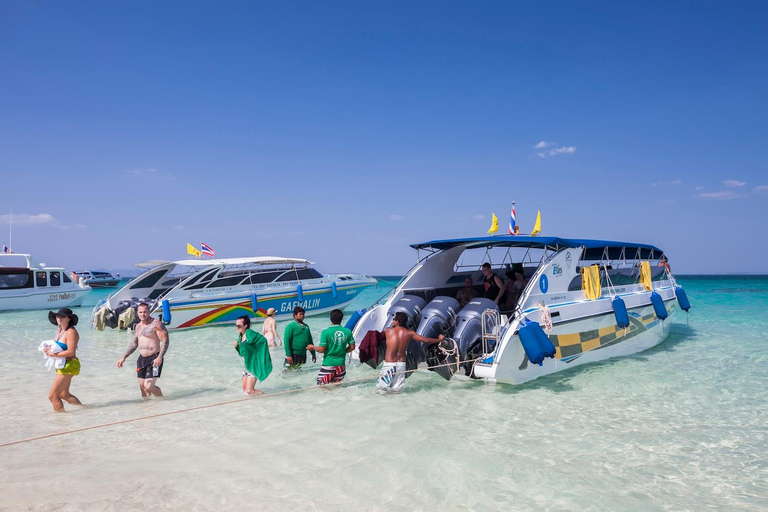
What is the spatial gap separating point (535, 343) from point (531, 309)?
2.07 ft

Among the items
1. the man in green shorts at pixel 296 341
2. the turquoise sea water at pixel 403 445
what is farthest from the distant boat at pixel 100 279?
the man in green shorts at pixel 296 341

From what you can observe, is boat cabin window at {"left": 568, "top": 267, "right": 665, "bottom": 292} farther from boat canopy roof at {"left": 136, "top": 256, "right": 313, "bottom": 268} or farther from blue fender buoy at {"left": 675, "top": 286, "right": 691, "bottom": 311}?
boat canopy roof at {"left": 136, "top": 256, "right": 313, "bottom": 268}

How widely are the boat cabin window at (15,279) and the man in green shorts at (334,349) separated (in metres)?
19.2

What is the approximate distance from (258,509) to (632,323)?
320 inches

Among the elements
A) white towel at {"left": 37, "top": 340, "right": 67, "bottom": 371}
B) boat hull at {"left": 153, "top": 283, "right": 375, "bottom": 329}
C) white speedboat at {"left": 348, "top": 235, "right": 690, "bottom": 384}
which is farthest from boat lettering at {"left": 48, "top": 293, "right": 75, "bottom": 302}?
white speedboat at {"left": 348, "top": 235, "right": 690, "bottom": 384}

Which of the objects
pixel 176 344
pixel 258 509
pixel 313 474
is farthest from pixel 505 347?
pixel 176 344

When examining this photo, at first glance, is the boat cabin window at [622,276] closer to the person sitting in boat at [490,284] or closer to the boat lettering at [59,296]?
the person sitting in boat at [490,284]

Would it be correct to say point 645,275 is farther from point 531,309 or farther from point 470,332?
point 470,332

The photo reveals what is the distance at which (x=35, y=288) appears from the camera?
2050 centimetres

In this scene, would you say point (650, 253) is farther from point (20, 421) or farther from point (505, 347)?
point (20, 421)

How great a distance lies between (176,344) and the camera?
1160 cm

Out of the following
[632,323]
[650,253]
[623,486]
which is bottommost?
[623,486]

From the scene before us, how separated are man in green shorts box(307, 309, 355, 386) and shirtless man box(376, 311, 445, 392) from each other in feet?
1.85

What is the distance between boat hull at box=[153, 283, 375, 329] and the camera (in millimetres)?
13312
